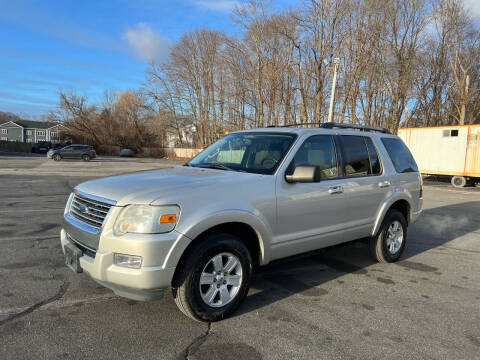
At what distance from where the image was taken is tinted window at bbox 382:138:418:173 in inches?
212

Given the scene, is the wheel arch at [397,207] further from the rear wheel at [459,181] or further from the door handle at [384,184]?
the rear wheel at [459,181]

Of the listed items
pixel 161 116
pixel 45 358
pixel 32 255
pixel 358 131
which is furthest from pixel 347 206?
pixel 161 116

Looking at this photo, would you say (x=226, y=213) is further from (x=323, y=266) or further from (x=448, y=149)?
(x=448, y=149)

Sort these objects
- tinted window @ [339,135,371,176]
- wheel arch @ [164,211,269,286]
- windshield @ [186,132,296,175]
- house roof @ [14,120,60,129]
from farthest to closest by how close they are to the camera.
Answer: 1. house roof @ [14,120,60,129]
2. tinted window @ [339,135,371,176]
3. windshield @ [186,132,296,175]
4. wheel arch @ [164,211,269,286]

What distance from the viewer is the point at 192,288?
10.2ft

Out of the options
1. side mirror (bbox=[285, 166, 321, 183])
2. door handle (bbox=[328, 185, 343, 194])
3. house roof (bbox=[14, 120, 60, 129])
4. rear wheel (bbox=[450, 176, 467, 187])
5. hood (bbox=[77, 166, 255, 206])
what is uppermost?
house roof (bbox=[14, 120, 60, 129])

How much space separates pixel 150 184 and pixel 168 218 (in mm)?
504

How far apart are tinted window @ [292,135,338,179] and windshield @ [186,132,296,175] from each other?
18cm

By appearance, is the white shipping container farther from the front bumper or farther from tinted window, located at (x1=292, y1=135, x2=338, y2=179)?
the front bumper

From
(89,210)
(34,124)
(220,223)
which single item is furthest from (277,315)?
(34,124)

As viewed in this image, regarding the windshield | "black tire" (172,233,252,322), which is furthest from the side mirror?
"black tire" (172,233,252,322)

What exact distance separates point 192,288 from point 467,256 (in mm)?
5066

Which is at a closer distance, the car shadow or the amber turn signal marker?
the amber turn signal marker

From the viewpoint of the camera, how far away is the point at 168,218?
292 cm
